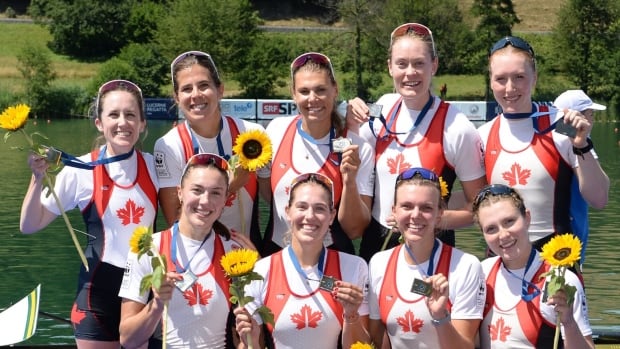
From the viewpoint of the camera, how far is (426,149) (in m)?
6.30

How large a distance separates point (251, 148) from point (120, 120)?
0.89 m

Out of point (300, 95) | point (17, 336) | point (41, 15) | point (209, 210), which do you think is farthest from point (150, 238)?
point (41, 15)

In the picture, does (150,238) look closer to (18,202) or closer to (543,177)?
(543,177)

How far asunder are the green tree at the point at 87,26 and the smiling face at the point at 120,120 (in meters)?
71.9

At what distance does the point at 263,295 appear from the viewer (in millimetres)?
5672

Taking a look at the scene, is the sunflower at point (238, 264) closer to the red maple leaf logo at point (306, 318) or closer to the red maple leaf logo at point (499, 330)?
the red maple leaf logo at point (306, 318)

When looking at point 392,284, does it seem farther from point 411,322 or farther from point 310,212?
point 310,212

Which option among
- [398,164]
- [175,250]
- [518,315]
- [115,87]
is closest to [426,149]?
[398,164]

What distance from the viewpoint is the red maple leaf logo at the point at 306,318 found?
5.61 meters

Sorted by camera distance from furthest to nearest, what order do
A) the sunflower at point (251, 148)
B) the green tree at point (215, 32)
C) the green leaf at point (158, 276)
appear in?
1. the green tree at point (215, 32)
2. the sunflower at point (251, 148)
3. the green leaf at point (158, 276)

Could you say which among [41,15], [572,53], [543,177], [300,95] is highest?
[41,15]

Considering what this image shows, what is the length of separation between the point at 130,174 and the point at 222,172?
0.82 metres

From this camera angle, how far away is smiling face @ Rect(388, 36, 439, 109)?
6.21 m

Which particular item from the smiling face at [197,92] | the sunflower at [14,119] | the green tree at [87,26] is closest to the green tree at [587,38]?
the green tree at [87,26]
